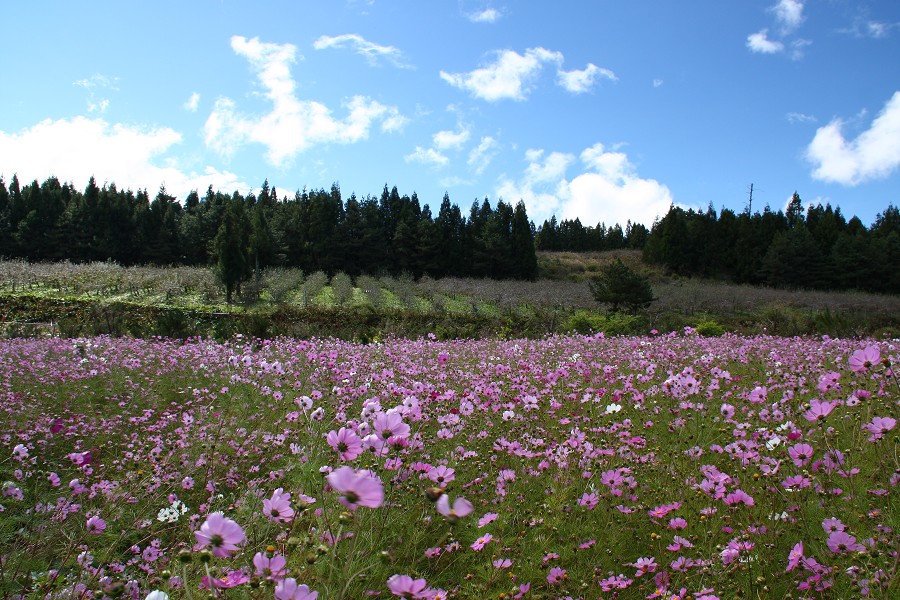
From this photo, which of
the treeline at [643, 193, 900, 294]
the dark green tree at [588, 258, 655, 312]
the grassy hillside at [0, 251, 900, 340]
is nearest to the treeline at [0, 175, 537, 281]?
the grassy hillside at [0, 251, 900, 340]

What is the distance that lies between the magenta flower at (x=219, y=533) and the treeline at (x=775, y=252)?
3845 cm

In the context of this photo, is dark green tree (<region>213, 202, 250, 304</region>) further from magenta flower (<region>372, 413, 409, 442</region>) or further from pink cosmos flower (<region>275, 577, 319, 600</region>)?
pink cosmos flower (<region>275, 577, 319, 600</region>)

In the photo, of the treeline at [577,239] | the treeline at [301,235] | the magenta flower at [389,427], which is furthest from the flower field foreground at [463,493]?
the treeline at [577,239]

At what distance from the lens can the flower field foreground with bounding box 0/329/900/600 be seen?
144 centimetres

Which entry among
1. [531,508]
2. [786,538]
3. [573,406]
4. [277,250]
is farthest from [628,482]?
[277,250]

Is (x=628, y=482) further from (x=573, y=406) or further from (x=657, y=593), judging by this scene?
(x=573, y=406)

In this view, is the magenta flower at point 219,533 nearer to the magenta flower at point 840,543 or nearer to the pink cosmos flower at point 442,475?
the pink cosmos flower at point 442,475

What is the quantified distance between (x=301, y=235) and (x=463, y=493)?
1339 inches

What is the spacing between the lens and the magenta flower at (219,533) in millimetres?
924

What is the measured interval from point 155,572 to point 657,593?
161 centimetres

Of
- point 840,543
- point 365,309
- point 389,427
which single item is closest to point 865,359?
point 840,543

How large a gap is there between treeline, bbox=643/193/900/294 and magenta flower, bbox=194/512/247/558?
38451 millimetres

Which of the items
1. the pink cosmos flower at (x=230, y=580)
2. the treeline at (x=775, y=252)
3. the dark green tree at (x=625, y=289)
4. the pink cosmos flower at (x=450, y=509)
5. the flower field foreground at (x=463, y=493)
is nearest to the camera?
the pink cosmos flower at (x=450, y=509)

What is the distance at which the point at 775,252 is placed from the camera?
34844mm
